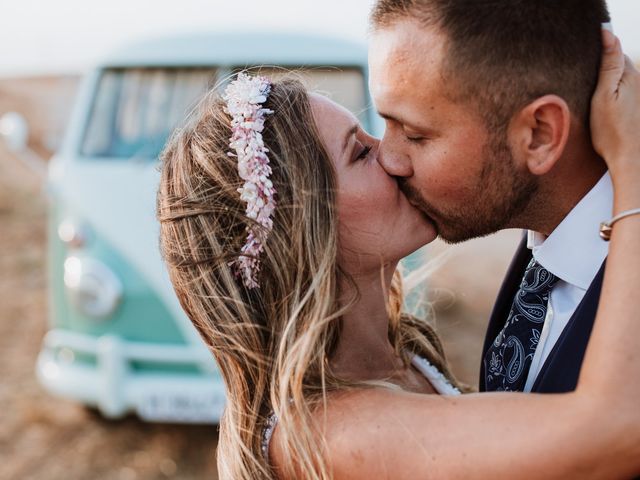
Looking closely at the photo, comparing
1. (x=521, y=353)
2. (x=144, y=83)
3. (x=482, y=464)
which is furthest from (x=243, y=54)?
(x=482, y=464)

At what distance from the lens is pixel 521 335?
2.05 meters

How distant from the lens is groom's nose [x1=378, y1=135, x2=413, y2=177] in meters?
2.17

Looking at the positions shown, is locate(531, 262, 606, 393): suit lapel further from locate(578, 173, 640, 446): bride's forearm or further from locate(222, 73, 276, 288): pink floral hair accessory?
locate(222, 73, 276, 288): pink floral hair accessory

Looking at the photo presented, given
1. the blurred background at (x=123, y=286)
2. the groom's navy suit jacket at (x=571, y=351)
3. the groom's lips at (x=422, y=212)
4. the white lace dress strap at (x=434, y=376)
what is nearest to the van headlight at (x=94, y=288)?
the blurred background at (x=123, y=286)

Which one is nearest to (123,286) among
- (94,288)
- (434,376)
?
(94,288)

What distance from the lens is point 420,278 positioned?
2838mm

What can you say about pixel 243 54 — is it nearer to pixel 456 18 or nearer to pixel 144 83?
pixel 144 83

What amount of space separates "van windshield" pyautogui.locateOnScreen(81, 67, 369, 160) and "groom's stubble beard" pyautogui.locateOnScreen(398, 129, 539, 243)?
3.04 m

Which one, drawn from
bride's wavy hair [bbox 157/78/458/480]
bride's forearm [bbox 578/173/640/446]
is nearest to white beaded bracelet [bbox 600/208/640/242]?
bride's forearm [bbox 578/173/640/446]

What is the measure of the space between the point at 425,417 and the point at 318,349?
1.19 ft

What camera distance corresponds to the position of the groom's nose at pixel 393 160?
2.17m

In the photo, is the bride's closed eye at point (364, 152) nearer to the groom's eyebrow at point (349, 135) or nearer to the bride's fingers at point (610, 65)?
the groom's eyebrow at point (349, 135)

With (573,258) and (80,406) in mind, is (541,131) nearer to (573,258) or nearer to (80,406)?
(573,258)

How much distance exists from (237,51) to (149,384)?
7.13ft
